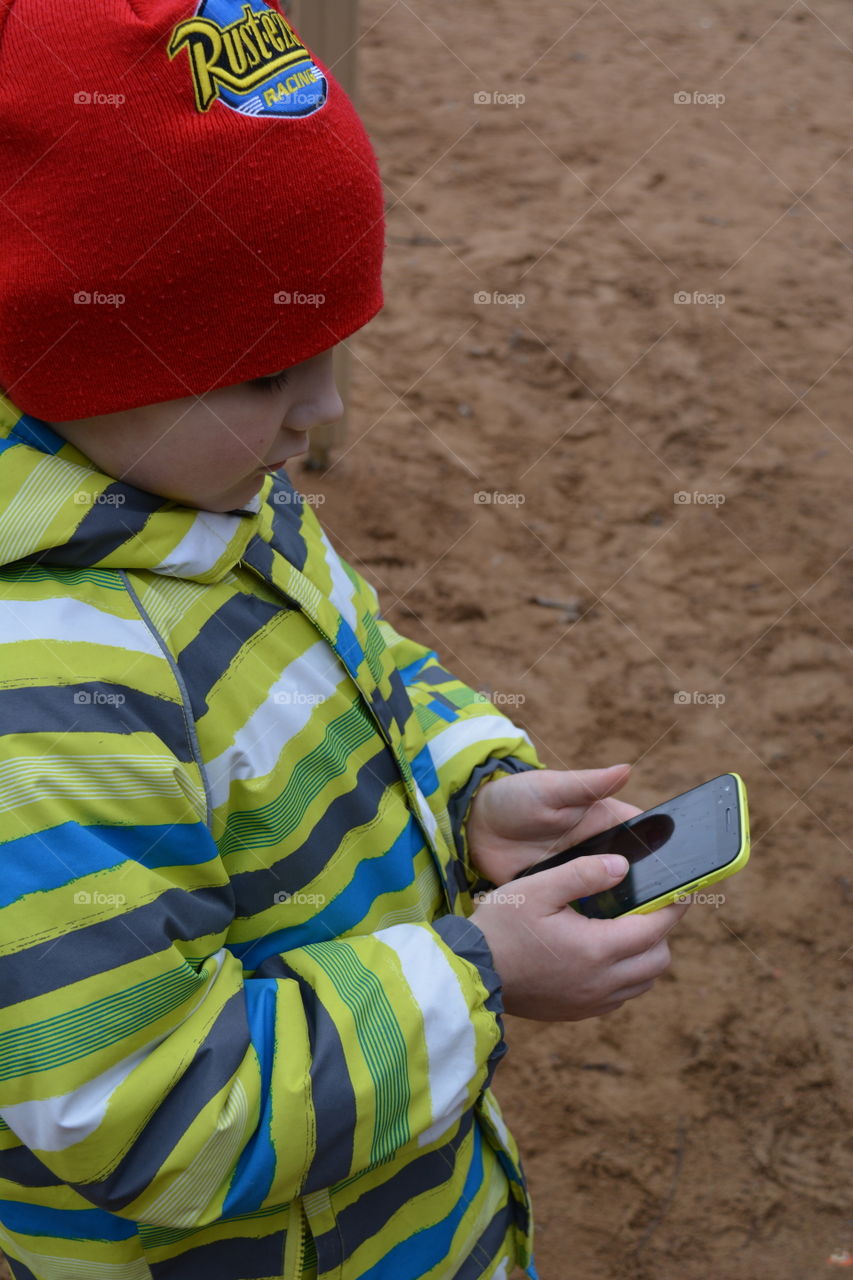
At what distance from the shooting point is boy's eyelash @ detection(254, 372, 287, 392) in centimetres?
111

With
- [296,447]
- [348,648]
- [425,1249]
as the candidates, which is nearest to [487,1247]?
[425,1249]

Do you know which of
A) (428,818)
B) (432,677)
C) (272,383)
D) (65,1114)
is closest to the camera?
(65,1114)

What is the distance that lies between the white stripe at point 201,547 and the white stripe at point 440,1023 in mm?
377

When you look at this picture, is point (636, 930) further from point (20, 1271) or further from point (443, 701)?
point (20, 1271)

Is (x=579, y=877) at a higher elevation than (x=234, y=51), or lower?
lower

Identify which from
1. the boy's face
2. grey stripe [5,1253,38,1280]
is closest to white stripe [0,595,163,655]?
the boy's face

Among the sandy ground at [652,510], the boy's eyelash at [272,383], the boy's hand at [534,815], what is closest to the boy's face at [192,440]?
the boy's eyelash at [272,383]

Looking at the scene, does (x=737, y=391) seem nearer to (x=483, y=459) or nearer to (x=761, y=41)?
(x=483, y=459)

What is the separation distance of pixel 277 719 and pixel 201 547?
172mm

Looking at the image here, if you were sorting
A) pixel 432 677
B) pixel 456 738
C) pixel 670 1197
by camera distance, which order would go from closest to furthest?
pixel 456 738, pixel 432 677, pixel 670 1197

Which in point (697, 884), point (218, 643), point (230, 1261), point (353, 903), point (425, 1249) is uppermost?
point (218, 643)

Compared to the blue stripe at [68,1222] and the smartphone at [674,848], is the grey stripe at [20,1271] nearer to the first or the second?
the blue stripe at [68,1222]

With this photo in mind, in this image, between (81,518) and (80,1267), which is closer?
(81,518)

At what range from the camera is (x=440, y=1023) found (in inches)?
43.3
